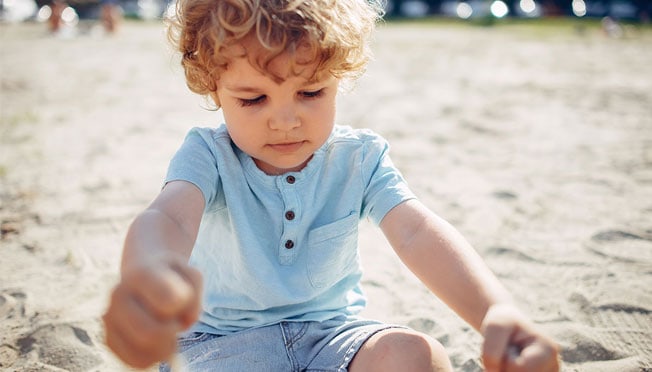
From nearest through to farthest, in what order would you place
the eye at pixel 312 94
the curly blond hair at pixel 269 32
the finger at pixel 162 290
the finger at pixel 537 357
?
the finger at pixel 162 290 < the finger at pixel 537 357 < the curly blond hair at pixel 269 32 < the eye at pixel 312 94

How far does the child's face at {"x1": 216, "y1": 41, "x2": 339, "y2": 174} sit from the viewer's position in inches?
54.7

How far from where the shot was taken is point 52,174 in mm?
3744

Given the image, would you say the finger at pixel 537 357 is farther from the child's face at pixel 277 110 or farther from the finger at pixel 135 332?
the child's face at pixel 277 110

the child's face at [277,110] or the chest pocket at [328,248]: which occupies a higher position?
the child's face at [277,110]

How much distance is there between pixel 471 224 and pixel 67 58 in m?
8.80

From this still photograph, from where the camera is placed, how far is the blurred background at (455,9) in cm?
2027

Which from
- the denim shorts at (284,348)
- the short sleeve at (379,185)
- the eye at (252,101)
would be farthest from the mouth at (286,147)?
the denim shorts at (284,348)

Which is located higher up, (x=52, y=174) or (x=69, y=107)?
(x=52, y=174)

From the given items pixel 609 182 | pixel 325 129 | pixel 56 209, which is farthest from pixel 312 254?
pixel 609 182

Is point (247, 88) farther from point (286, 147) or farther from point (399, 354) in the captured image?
point (399, 354)

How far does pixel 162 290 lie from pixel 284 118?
0.63 metres

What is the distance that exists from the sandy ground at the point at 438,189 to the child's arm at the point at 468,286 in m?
0.58

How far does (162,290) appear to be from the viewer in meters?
0.88

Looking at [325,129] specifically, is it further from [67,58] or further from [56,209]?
[67,58]
